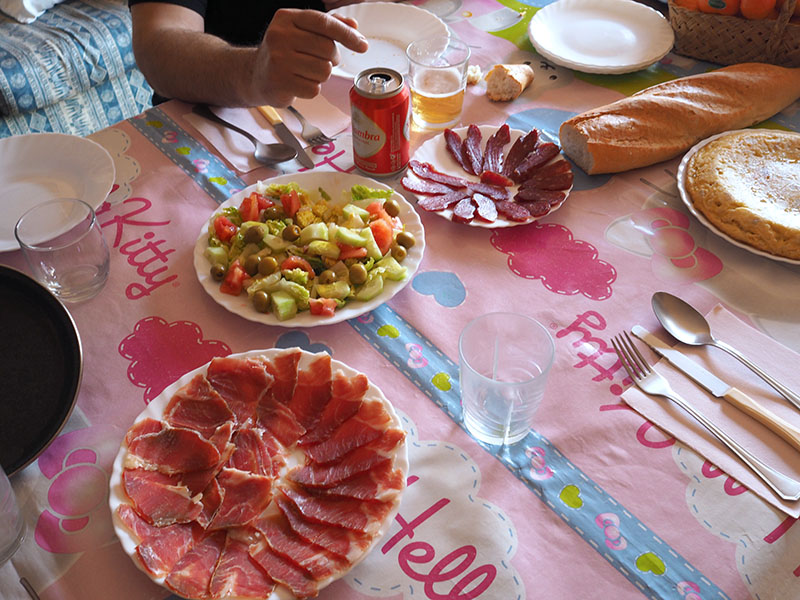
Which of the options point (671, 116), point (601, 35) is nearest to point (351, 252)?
point (671, 116)

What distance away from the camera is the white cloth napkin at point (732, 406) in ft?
2.89

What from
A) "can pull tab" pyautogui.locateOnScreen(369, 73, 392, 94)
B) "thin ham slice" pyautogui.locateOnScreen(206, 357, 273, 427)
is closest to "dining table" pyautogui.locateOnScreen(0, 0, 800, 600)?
"thin ham slice" pyautogui.locateOnScreen(206, 357, 273, 427)

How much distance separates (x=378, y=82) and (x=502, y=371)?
614 mm

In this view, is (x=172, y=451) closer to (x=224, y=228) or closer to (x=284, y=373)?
(x=284, y=373)

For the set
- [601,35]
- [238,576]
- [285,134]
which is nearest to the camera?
[238,576]

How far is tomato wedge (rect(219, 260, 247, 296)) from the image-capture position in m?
1.09

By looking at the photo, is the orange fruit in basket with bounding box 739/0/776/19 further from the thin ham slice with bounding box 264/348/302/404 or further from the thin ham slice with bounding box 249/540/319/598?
the thin ham slice with bounding box 249/540/319/598

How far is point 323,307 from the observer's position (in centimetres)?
105

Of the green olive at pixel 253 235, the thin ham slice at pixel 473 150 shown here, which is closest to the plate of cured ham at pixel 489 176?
the thin ham slice at pixel 473 150

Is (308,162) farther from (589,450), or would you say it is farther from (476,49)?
(589,450)

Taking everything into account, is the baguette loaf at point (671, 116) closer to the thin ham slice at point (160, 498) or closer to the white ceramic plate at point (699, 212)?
the white ceramic plate at point (699, 212)

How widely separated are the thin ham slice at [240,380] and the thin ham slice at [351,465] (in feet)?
0.46

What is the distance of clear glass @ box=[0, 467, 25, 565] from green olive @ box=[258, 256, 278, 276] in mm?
479

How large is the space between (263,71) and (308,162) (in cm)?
23
